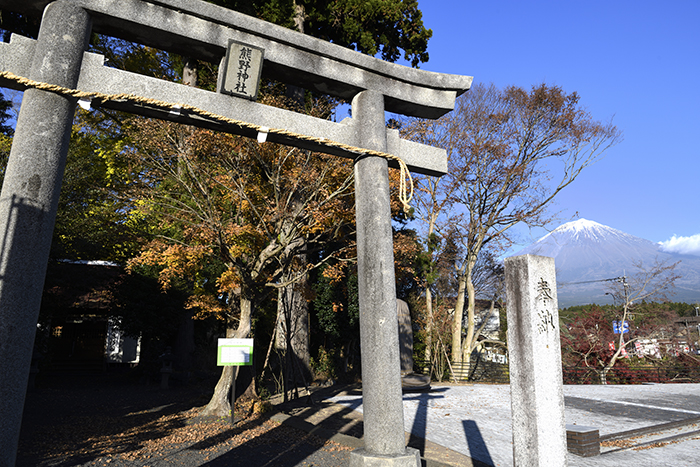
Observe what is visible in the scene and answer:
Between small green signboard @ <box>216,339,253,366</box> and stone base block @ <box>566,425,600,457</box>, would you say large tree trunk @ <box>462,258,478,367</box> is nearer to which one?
stone base block @ <box>566,425,600,457</box>

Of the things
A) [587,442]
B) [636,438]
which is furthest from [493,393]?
[587,442]

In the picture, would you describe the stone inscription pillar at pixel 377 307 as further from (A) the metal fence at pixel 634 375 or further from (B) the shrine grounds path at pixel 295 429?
(A) the metal fence at pixel 634 375

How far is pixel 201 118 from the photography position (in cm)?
380

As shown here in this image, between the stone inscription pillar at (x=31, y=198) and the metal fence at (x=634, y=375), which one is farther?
the metal fence at (x=634, y=375)

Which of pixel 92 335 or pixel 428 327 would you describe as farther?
pixel 92 335

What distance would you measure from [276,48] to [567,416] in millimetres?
9983

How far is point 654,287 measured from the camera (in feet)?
59.6

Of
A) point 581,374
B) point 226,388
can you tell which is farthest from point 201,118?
point 581,374

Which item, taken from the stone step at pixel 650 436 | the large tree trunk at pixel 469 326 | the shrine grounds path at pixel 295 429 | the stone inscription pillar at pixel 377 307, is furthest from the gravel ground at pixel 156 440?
the large tree trunk at pixel 469 326

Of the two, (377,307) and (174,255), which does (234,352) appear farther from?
(377,307)

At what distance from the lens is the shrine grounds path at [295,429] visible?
6.16 meters

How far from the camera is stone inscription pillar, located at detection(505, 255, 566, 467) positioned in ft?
12.8

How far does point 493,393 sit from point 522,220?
8.62 m

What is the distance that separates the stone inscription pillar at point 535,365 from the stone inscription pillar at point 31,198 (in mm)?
4124
